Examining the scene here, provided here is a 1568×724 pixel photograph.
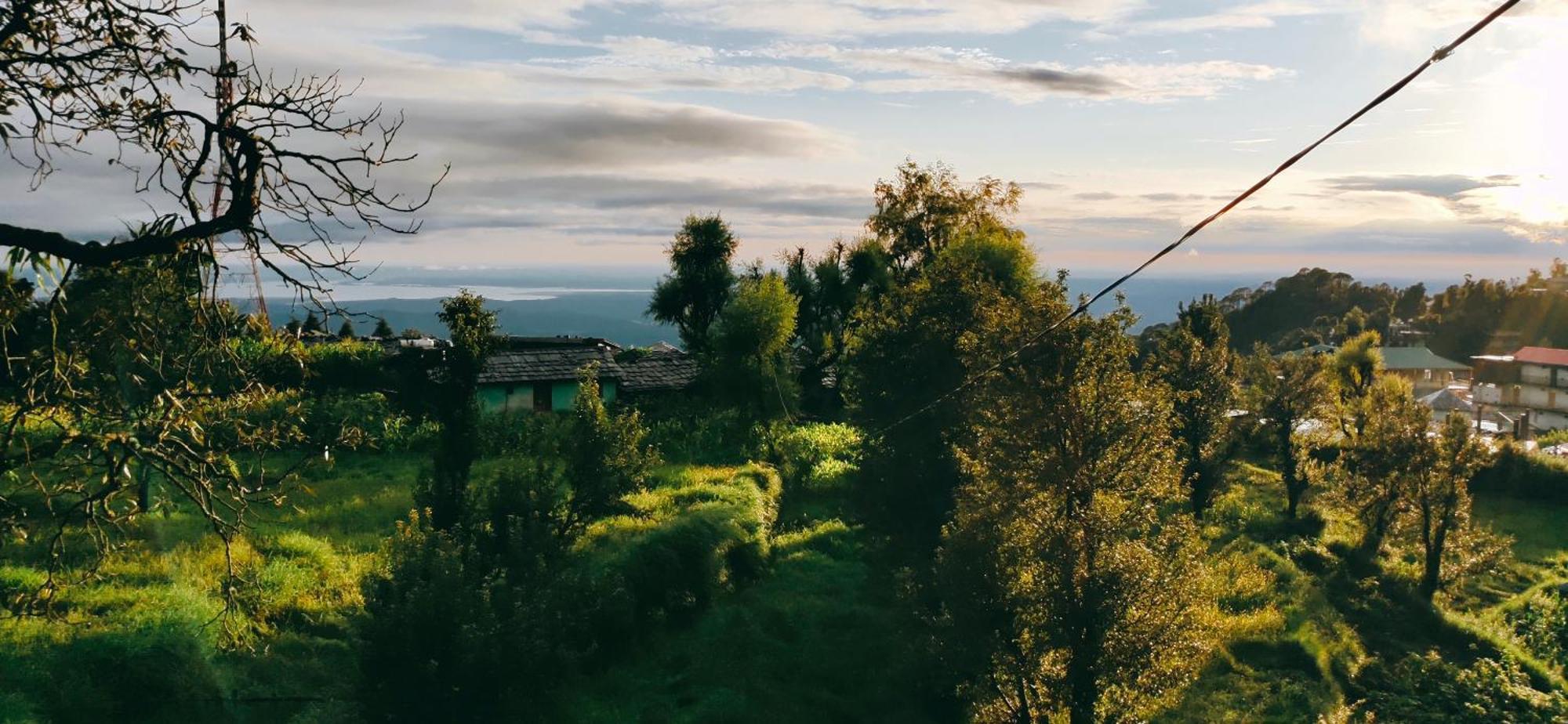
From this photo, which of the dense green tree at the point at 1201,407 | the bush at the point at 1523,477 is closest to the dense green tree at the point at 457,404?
the dense green tree at the point at 1201,407

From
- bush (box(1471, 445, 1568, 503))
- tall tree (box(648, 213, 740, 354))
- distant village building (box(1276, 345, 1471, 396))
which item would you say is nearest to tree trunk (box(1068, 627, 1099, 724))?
tall tree (box(648, 213, 740, 354))

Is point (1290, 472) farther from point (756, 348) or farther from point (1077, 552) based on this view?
point (1077, 552)

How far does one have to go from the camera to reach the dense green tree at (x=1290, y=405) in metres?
41.9

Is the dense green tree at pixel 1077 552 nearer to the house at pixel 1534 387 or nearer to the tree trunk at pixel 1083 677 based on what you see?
the tree trunk at pixel 1083 677

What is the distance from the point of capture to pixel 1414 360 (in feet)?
341

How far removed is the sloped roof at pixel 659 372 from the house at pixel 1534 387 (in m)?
73.1

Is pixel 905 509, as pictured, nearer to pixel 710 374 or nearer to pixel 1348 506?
pixel 710 374

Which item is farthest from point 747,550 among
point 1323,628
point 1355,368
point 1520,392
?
point 1520,392

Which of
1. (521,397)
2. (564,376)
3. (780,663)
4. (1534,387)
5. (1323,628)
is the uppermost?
(564,376)

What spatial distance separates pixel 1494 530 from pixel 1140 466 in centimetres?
3833

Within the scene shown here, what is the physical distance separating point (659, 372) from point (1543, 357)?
273ft

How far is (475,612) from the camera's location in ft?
50.1

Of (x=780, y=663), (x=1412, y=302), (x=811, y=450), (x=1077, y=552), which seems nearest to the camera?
(x=1077, y=552)

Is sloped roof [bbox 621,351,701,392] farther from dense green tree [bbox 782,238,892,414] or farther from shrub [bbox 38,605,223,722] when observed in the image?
shrub [bbox 38,605,223,722]
